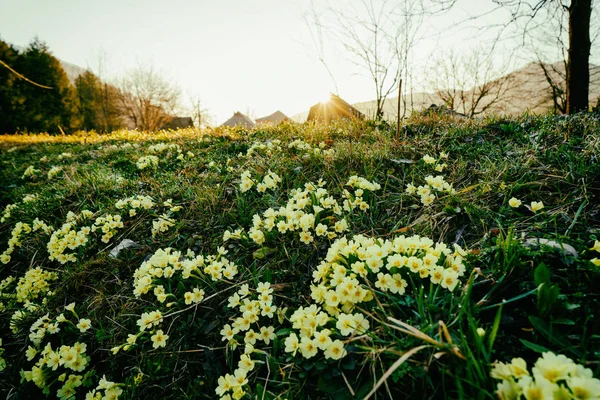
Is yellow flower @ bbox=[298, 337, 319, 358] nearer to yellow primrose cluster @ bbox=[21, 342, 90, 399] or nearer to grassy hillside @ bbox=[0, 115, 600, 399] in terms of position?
grassy hillside @ bbox=[0, 115, 600, 399]

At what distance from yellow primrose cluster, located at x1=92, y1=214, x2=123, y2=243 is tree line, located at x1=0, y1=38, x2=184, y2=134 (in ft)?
35.1

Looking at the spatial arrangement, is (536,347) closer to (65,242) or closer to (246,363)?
(246,363)

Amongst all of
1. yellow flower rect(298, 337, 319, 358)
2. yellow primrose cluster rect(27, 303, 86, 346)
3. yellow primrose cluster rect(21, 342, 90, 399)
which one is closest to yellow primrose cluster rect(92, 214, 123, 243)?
yellow primrose cluster rect(27, 303, 86, 346)

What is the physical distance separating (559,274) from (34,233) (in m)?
4.42

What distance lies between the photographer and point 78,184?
12.0 feet

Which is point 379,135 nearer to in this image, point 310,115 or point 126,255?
point 126,255

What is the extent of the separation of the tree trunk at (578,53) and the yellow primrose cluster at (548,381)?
6950mm

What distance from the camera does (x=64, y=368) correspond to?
1753 mm

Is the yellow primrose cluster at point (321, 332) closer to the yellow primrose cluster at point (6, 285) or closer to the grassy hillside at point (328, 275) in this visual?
the grassy hillside at point (328, 275)

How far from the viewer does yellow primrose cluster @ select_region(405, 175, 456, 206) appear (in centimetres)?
234

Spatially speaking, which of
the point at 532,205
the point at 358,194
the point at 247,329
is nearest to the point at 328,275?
the point at 247,329

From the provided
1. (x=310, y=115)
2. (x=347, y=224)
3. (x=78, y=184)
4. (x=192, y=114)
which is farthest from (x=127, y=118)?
(x=347, y=224)

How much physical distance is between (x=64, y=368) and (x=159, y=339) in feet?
2.17

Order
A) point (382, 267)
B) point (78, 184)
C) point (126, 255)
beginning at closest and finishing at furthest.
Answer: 1. point (382, 267)
2. point (126, 255)
3. point (78, 184)
